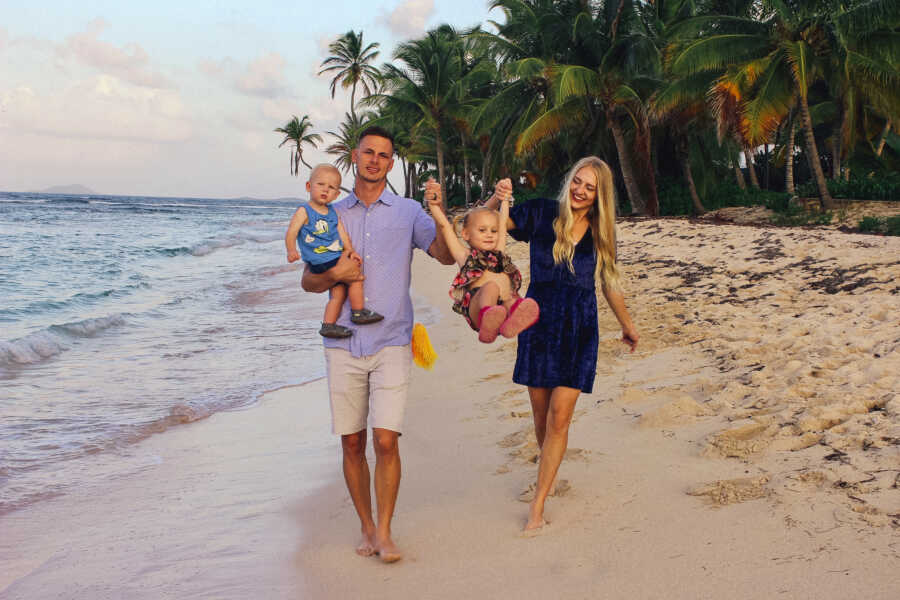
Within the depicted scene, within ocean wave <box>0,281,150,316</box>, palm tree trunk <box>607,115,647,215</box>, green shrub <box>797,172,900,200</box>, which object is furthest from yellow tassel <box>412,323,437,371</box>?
palm tree trunk <box>607,115,647,215</box>

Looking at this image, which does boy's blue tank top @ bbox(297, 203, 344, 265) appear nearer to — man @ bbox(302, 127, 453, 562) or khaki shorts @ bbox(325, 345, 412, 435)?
man @ bbox(302, 127, 453, 562)

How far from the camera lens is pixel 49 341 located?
951 cm

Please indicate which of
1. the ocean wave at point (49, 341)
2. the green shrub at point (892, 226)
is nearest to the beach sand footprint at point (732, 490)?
the ocean wave at point (49, 341)

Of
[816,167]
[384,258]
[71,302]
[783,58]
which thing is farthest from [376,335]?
[816,167]

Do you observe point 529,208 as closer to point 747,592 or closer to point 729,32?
point 747,592

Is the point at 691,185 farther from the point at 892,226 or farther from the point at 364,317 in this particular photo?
the point at 364,317

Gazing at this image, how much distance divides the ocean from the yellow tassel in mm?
2765

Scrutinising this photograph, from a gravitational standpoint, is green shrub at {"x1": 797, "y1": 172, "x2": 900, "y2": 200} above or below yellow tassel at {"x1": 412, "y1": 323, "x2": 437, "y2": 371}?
above

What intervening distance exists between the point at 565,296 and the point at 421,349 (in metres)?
0.74

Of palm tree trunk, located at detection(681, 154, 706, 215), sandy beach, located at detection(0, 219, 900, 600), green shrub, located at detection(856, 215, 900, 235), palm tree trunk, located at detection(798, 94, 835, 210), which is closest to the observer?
sandy beach, located at detection(0, 219, 900, 600)

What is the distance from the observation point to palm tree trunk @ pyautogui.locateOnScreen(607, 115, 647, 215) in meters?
21.2

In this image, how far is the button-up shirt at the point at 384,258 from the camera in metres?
3.27

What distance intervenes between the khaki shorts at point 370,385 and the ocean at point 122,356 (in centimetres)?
250

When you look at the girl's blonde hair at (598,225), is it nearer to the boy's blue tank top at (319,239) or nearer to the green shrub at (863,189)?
the boy's blue tank top at (319,239)
